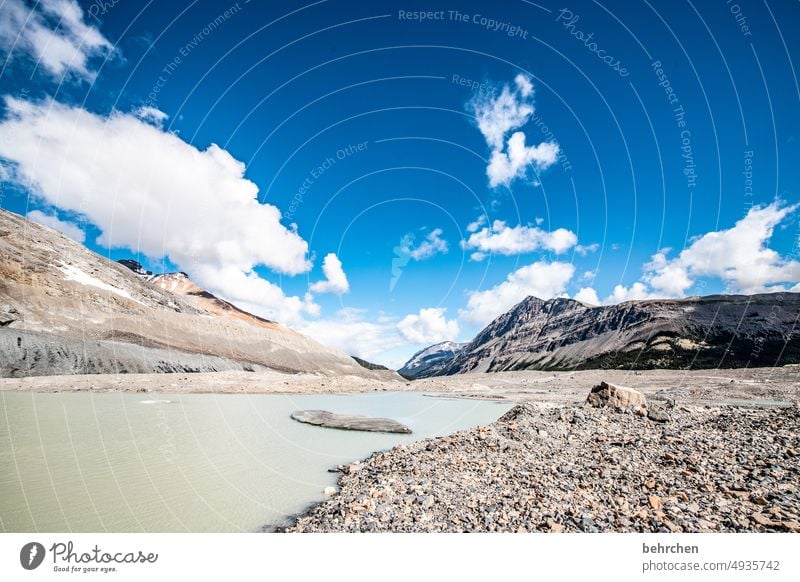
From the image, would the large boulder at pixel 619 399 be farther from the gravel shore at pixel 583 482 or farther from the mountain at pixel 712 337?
the mountain at pixel 712 337

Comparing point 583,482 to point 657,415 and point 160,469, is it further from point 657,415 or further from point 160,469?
point 160,469

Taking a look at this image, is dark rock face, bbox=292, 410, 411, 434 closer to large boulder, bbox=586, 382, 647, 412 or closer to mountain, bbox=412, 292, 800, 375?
large boulder, bbox=586, 382, 647, 412

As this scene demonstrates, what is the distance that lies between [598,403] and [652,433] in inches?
273

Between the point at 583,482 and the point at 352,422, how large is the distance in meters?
19.8

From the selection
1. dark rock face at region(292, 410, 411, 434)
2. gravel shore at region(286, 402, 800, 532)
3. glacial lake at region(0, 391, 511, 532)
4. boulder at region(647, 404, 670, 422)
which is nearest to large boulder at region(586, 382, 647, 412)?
boulder at region(647, 404, 670, 422)

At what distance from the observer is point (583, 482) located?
29.3 feet

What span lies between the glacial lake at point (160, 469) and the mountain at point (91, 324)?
35.2 metres

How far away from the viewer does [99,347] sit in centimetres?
5984

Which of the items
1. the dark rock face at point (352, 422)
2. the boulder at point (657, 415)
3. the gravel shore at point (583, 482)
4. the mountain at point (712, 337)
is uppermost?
the mountain at point (712, 337)

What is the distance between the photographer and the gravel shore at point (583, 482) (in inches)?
271

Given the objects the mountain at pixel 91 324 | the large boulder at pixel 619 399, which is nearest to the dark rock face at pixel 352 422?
the large boulder at pixel 619 399

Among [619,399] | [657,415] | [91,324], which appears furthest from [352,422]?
[91,324]

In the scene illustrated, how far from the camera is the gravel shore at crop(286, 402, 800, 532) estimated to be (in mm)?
6887

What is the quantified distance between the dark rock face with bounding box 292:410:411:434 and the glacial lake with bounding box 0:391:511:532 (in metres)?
1.31
